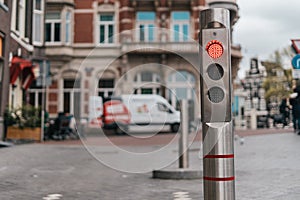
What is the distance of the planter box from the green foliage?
16 cm

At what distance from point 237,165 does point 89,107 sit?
209 inches

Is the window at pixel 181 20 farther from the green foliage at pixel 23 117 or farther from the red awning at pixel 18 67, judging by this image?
the green foliage at pixel 23 117

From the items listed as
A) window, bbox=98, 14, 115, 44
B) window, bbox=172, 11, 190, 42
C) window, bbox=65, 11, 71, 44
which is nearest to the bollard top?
window, bbox=172, 11, 190, 42

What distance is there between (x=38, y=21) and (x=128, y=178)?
48.9 feet

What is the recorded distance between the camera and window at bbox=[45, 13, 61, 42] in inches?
1080

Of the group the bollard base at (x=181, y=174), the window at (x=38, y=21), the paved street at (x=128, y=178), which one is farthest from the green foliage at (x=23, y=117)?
the bollard base at (x=181, y=174)

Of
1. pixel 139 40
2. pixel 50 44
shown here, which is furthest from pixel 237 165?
pixel 50 44

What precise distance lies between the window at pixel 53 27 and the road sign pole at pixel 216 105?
1004 inches

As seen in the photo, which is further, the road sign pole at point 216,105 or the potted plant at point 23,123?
the potted plant at point 23,123

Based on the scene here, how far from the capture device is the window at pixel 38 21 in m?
19.5

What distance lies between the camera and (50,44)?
2747 centimetres

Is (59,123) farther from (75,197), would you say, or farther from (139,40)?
(139,40)

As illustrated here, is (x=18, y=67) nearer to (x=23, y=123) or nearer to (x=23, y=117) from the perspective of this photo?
(x=23, y=117)

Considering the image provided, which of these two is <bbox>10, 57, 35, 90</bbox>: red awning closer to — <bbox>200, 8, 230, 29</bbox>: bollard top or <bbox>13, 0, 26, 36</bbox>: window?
<bbox>13, 0, 26, 36</bbox>: window
